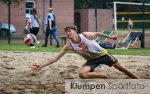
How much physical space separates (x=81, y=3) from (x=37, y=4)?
2344cm

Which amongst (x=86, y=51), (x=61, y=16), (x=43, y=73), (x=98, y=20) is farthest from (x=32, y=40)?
(x=61, y=16)

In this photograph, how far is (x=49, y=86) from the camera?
10.4 metres

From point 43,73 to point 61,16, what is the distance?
22.5 m

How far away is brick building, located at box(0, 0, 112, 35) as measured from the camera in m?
30.4

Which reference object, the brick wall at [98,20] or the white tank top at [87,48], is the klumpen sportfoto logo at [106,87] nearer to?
the white tank top at [87,48]

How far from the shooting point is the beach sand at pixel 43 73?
10.1 metres

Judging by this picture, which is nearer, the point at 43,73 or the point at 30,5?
the point at 43,73

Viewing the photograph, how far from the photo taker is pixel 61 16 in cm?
3500

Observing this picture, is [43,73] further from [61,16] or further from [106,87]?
[61,16]

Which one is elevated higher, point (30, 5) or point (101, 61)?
point (30, 5)

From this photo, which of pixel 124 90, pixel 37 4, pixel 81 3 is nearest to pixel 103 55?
pixel 124 90

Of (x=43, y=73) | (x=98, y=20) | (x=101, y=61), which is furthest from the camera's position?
(x=98, y=20)

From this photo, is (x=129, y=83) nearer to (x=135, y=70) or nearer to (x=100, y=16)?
(x=135, y=70)

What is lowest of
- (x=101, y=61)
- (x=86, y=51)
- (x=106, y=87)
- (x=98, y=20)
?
(x=106, y=87)
